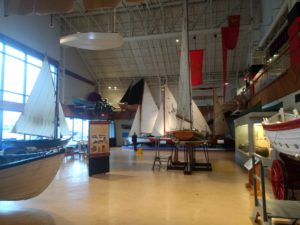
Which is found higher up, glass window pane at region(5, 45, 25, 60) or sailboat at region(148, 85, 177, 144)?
glass window pane at region(5, 45, 25, 60)

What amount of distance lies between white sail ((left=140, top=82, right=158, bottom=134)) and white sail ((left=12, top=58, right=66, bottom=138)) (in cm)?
613

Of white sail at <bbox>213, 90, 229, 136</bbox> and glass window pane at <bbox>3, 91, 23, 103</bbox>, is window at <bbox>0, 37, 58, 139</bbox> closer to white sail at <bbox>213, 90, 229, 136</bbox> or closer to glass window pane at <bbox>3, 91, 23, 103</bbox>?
glass window pane at <bbox>3, 91, 23, 103</bbox>

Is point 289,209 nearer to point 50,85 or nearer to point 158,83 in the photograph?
point 50,85

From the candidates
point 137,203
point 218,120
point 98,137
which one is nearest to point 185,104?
point 98,137

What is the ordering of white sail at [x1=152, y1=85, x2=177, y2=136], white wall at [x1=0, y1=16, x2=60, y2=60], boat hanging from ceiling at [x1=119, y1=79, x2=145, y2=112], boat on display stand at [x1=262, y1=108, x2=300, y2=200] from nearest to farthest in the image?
boat on display stand at [x1=262, y1=108, x2=300, y2=200] < white sail at [x1=152, y1=85, x2=177, y2=136] < white wall at [x1=0, y1=16, x2=60, y2=60] < boat hanging from ceiling at [x1=119, y1=79, x2=145, y2=112]

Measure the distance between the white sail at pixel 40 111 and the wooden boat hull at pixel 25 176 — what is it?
3.29m

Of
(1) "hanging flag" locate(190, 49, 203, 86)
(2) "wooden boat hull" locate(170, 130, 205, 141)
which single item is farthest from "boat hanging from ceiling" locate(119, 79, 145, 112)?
(2) "wooden boat hull" locate(170, 130, 205, 141)

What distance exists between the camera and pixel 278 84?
744 cm

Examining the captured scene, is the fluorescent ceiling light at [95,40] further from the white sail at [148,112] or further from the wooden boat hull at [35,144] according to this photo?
the white sail at [148,112]

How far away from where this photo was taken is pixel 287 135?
2715 mm

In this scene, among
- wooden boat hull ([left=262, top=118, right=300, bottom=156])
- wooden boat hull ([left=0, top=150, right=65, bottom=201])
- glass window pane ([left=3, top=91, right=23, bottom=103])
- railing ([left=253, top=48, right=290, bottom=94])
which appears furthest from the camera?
glass window pane ([left=3, top=91, right=23, bottom=103])

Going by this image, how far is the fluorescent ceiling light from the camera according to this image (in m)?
5.65

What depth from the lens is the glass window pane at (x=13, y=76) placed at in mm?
12516

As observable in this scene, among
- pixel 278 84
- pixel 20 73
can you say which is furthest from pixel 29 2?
pixel 20 73
